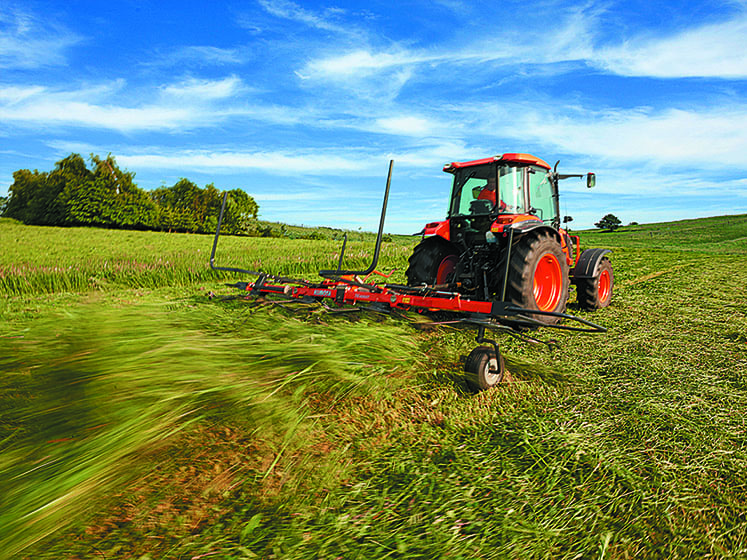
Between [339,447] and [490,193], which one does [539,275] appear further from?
[339,447]

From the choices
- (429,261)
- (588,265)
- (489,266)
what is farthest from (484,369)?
(588,265)

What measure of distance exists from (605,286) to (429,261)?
9.98ft

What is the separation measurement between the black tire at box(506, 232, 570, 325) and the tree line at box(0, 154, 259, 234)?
22.2m

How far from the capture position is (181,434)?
1812mm

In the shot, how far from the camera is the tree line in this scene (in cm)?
2484

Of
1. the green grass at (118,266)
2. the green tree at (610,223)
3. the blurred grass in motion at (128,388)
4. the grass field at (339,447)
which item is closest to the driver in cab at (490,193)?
the grass field at (339,447)

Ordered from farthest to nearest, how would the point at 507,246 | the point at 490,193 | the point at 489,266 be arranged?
the point at 490,193 → the point at 489,266 → the point at 507,246

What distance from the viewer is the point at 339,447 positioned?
1.99m

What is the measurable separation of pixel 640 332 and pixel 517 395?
2.66 meters

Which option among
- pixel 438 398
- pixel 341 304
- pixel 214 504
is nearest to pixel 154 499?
pixel 214 504

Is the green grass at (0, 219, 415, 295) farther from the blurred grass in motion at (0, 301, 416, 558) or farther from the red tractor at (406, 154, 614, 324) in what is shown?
the blurred grass in motion at (0, 301, 416, 558)

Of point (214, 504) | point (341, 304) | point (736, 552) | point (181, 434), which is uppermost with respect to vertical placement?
point (341, 304)

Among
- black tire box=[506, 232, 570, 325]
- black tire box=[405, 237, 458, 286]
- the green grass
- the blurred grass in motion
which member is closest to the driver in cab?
black tire box=[506, 232, 570, 325]

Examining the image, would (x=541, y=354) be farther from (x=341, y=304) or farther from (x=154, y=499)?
(x=154, y=499)
